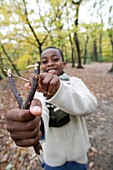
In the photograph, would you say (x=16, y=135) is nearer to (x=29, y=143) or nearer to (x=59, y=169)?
(x=29, y=143)

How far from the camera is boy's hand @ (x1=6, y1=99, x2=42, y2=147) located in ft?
1.62

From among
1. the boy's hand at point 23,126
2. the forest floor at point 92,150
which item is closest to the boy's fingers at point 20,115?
A: the boy's hand at point 23,126

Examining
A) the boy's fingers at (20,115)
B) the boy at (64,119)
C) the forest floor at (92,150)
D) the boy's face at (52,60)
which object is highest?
the boy's fingers at (20,115)

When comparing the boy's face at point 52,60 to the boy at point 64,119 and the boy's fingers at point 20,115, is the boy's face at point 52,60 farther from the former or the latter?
the boy's fingers at point 20,115

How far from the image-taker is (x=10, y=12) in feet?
17.0

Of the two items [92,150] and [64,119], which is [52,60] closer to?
[64,119]

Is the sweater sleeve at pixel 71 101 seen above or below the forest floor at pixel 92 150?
above

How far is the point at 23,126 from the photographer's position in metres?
0.53

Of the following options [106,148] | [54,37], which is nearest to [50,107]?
[106,148]

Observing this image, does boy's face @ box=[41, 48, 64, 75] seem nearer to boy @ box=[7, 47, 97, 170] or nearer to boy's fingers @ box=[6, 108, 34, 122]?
boy @ box=[7, 47, 97, 170]

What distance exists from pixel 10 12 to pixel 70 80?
189 inches

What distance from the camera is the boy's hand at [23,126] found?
0.49m

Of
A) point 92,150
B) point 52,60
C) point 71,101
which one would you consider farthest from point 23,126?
point 92,150

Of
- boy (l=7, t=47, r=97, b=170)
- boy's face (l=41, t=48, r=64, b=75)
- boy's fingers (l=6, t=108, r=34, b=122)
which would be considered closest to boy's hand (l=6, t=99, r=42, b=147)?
boy's fingers (l=6, t=108, r=34, b=122)
